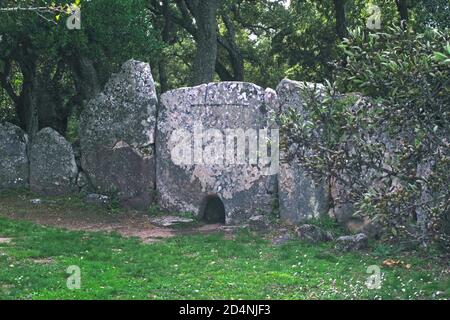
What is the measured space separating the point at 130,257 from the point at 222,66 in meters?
15.6

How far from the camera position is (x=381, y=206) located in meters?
8.80

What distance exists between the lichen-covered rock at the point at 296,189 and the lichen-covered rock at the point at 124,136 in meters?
3.20

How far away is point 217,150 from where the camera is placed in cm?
1495

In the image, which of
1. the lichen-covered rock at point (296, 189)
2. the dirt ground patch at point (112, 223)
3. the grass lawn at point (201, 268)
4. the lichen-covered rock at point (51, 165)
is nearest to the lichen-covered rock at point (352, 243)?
the grass lawn at point (201, 268)

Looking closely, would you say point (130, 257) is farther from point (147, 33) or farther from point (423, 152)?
point (147, 33)

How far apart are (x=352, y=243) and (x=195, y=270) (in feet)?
9.93

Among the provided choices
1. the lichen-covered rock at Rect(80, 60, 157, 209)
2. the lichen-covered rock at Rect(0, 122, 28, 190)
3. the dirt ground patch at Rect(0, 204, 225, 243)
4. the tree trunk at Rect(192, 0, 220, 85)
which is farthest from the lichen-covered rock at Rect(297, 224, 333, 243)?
the lichen-covered rock at Rect(0, 122, 28, 190)

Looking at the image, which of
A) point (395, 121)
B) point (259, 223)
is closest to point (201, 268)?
point (259, 223)

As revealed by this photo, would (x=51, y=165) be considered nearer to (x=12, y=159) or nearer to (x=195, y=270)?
(x=12, y=159)

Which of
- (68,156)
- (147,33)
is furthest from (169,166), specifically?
(147,33)

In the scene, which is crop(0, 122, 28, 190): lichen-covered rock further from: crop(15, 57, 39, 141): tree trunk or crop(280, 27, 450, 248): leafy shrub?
crop(280, 27, 450, 248): leafy shrub

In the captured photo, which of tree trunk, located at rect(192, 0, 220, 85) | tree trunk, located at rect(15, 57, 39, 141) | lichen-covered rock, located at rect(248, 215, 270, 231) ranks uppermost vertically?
tree trunk, located at rect(192, 0, 220, 85)

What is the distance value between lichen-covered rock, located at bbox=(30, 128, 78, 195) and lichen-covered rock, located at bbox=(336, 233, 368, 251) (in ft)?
23.9

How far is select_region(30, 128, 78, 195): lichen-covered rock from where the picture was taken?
54.2ft
